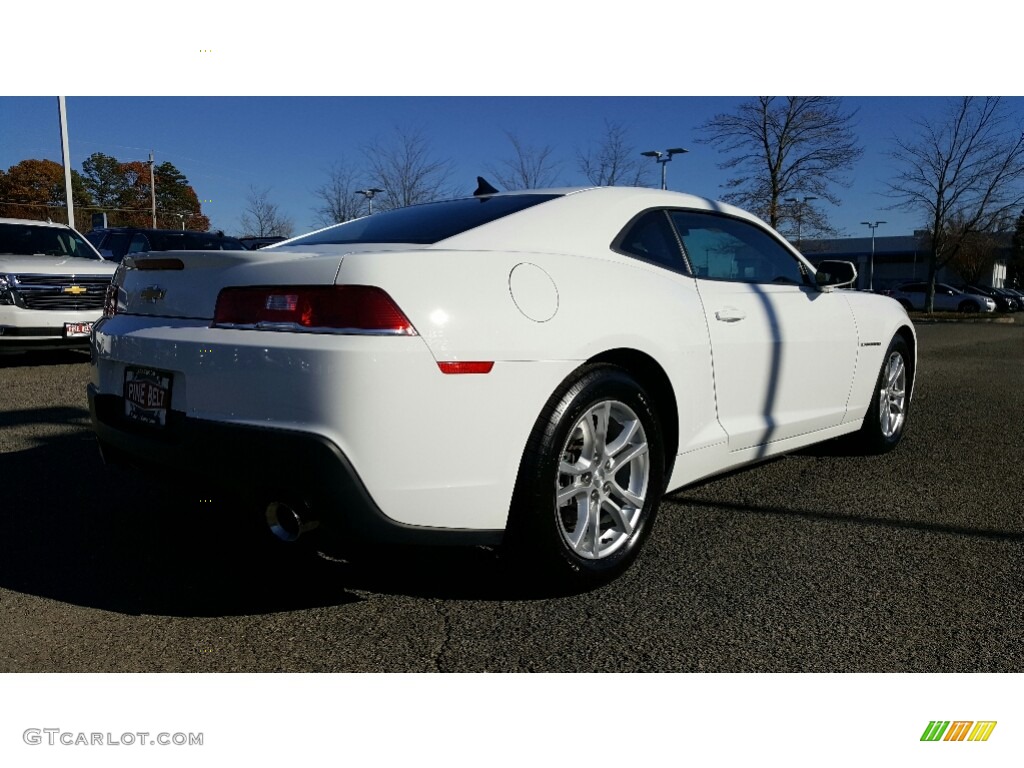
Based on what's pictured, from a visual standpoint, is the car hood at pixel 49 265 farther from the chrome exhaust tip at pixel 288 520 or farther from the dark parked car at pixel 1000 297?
the dark parked car at pixel 1000 297

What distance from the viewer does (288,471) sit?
230 centimetres

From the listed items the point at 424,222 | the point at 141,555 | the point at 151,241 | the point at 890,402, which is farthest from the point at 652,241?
the point at 151,241

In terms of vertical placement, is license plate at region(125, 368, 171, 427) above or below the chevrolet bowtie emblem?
below

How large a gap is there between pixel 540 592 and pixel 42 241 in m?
9.64

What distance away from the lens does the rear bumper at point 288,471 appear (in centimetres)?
227

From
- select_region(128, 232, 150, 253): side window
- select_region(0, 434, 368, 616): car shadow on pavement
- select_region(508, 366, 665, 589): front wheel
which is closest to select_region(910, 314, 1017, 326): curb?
select_region(128, 232, 150, 253): side window

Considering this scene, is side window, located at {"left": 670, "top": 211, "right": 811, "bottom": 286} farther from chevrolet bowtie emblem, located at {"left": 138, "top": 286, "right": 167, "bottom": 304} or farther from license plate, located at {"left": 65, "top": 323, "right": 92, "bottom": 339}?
license plate, located at {"left": 65, "top": 323, "right": 92, "bottom": 339}

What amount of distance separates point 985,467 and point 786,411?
1.65 meters

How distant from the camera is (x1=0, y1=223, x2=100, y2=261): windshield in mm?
9672

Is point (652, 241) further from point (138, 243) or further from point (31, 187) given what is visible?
point (31, 187)

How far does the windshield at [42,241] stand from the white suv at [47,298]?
4cm
